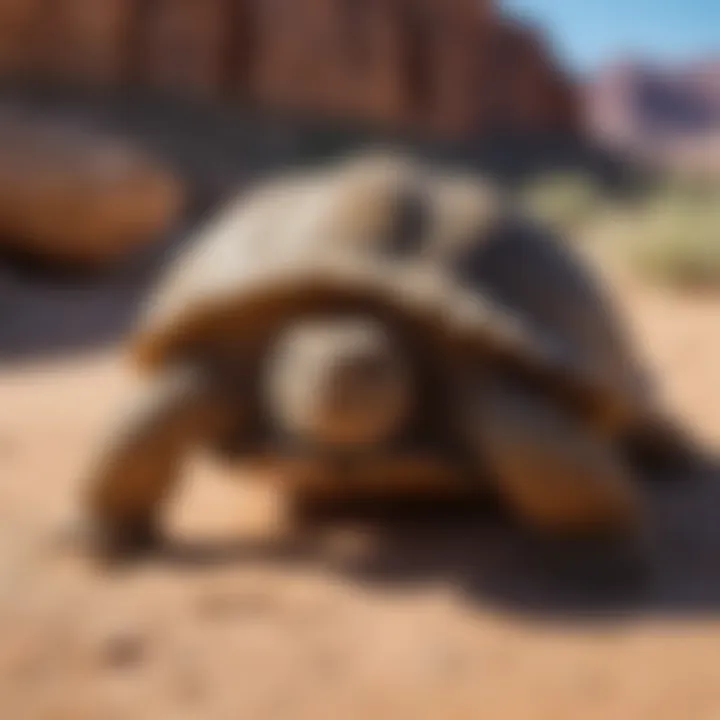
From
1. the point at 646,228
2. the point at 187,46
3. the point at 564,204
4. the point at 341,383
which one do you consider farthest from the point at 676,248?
the point at 187,46

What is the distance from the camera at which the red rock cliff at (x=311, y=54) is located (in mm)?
10531

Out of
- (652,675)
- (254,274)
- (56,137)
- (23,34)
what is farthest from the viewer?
(23,34)

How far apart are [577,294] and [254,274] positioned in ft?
1.93

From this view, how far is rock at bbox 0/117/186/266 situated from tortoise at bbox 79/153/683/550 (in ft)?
12.7

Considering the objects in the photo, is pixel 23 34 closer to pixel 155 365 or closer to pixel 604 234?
pixel 604 234

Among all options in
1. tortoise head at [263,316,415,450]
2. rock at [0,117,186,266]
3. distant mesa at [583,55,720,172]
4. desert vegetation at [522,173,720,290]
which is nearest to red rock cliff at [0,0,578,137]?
desert vegetation at [522,173,720,290]

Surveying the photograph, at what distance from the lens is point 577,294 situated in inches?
77.0

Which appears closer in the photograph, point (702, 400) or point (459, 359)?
point (459, 359)

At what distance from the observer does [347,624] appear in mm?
1663

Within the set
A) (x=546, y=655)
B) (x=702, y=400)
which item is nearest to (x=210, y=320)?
(x=546, y=655)

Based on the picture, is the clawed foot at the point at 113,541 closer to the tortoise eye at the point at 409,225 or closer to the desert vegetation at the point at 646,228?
the tortoise eye at the point at 409,225

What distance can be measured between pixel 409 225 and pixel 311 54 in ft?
40.2

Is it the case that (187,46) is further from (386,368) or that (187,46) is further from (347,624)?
(347,624)

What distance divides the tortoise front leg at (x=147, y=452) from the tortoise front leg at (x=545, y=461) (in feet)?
1.54
